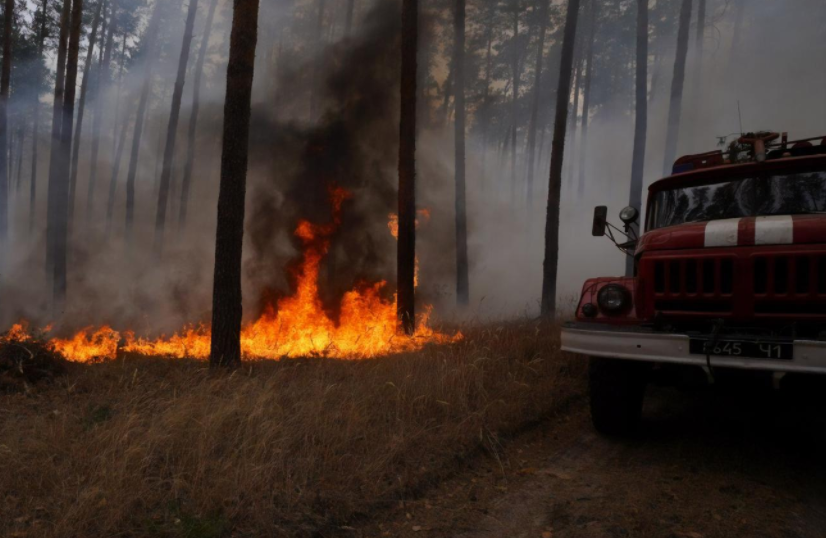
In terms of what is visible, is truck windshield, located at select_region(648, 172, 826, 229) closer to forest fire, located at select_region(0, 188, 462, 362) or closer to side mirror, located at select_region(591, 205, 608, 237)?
side mirror, located at select_region(591, 205, 608, 237)

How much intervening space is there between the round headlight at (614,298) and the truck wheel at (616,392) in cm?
52

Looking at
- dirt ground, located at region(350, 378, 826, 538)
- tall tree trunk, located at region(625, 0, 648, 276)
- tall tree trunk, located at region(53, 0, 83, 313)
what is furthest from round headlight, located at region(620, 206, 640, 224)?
tall tree trunk, located at region(53, 0, 83, 313)

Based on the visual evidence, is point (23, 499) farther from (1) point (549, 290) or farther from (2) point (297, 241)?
(1) point (549, 290)

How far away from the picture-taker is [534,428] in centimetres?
560

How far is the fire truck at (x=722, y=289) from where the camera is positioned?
4.10 m

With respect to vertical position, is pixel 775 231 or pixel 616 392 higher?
pixel 775 231

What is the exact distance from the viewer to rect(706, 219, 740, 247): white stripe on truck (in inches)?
175

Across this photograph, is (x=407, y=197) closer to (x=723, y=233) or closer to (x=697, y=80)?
(x=723, y=233)

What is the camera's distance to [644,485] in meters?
4.28

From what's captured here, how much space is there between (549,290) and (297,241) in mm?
6311

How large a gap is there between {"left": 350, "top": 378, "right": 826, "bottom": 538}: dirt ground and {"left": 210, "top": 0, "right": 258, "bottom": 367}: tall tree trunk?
4004 mm

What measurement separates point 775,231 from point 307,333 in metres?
8.05

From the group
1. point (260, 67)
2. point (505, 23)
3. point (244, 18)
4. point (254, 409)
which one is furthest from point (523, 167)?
point (254, 409)

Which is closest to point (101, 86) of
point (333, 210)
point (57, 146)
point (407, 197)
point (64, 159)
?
point (57, 146)
